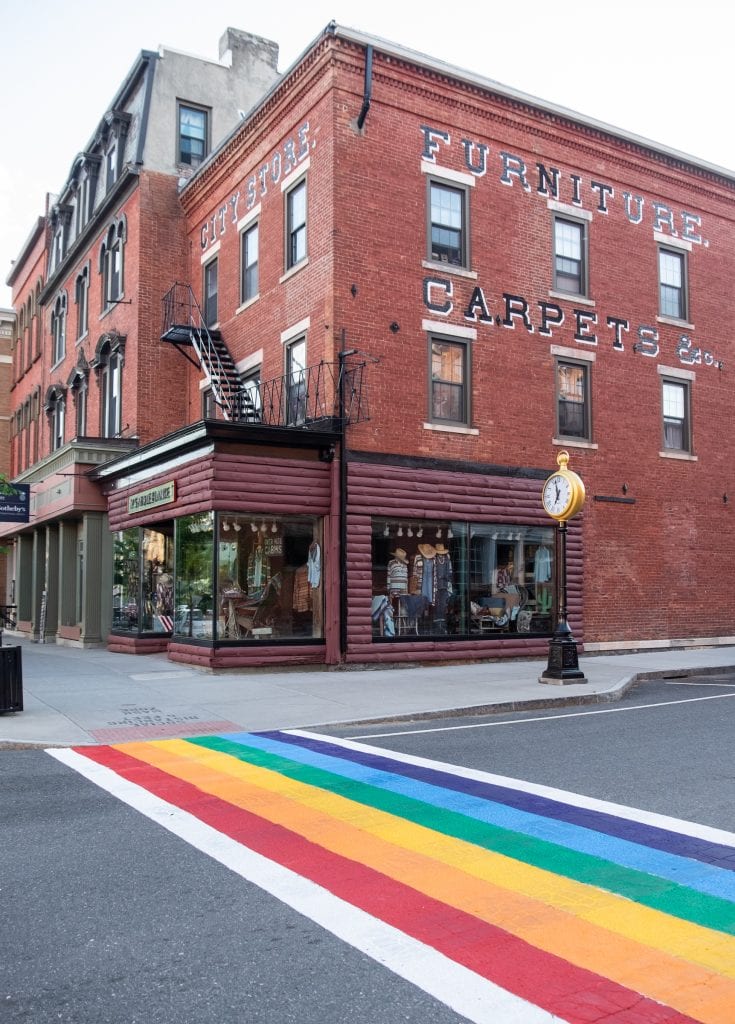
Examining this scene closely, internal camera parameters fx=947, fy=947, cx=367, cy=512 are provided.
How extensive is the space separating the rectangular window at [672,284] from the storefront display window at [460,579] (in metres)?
6.69

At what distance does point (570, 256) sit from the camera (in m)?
21.1

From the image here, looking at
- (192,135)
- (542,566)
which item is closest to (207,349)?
(192,135)

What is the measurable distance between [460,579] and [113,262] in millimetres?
13754

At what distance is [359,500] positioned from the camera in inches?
692

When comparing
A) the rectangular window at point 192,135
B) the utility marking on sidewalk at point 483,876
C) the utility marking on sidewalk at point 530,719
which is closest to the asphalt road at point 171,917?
the utility marking on sidewalk at point 483,876

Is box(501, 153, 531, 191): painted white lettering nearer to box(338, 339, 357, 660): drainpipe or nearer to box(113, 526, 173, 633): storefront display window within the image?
Result: box(338, 339, 357, 660): drainpipe

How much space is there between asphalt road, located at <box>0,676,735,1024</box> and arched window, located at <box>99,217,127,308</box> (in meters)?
18.3

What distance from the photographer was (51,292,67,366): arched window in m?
31.0

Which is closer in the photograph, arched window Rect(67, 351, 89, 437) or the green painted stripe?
the green painted stripe

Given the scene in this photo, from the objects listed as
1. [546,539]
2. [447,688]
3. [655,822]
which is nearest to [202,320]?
[546,539]

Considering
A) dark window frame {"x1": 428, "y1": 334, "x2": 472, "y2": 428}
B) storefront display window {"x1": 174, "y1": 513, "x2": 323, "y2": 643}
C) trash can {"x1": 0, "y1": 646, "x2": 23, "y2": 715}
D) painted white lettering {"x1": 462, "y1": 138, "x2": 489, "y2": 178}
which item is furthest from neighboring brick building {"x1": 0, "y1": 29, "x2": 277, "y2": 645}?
trash can {"x1": 0, "y1": 646, "x2": 23, "y2": 715}

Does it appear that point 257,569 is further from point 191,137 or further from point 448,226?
point 191,137

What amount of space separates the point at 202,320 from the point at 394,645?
9.90 metres

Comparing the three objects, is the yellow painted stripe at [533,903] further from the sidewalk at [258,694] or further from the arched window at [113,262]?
the arched window at [113,262]
